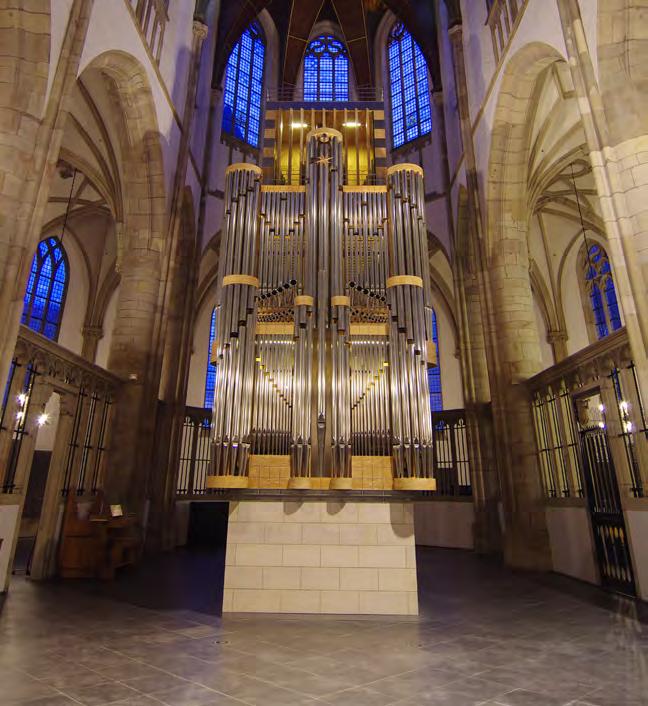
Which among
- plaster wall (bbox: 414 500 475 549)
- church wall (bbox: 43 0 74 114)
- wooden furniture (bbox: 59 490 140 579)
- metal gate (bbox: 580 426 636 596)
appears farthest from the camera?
plaster wall (bbox: 414 500 475 549)

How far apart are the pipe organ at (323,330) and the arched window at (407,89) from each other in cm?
1048

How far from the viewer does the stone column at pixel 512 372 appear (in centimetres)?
910

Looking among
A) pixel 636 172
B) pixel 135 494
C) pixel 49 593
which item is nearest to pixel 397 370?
pixel 636 172

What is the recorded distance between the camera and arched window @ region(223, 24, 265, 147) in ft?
54.4

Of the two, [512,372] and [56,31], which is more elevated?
[56,31]

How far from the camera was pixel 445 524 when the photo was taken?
43.9 ft

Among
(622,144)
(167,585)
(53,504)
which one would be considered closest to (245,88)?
(622,144)

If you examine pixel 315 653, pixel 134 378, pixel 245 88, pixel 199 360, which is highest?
pixel 245 88

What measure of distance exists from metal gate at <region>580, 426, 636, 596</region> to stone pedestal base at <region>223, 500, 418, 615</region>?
344 cm

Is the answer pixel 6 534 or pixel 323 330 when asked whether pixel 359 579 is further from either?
pixel 6 534

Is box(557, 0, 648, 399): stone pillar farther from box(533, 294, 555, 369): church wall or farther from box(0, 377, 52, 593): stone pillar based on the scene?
box(533, 294, 555, 369): church wall

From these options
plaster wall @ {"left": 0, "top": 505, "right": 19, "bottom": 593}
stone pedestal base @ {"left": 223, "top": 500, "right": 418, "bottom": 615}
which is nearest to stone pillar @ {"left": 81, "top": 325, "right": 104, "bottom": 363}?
plaster wall @ {"left": 0, "top": 505, "right": 19, "bottom": 593}

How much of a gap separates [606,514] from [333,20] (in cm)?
1941

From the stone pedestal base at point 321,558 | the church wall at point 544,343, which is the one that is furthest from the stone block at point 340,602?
the church wall at point 544,343
